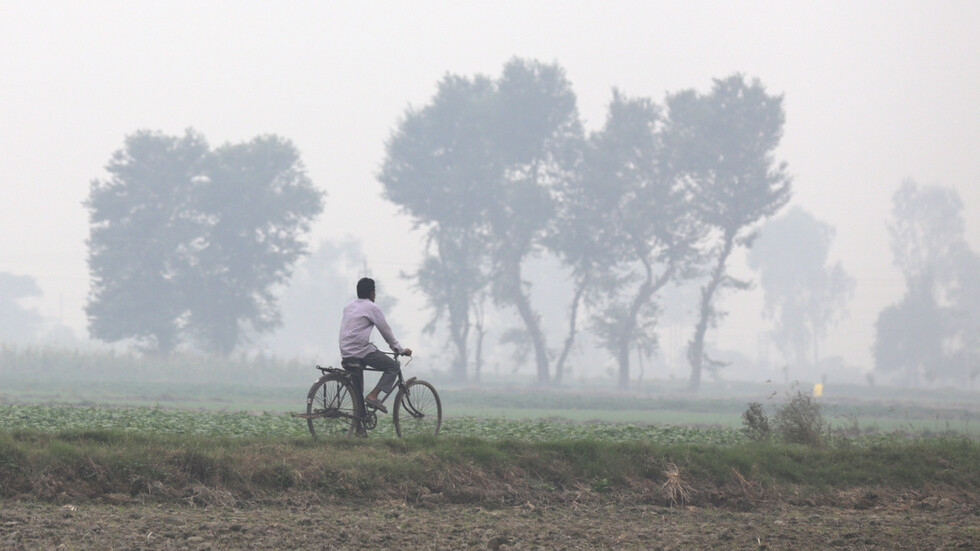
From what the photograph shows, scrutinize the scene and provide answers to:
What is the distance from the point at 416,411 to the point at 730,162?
213 ft

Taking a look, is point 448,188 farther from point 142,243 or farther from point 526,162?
point 142,243

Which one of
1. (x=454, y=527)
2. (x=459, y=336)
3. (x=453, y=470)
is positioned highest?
(x=459, y=336)

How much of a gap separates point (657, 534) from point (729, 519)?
2.09m

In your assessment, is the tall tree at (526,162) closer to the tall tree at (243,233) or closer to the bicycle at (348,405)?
the tall tree at (243,233)

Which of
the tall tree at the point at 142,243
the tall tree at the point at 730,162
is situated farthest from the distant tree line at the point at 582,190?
the tall tree at the point at 142,243

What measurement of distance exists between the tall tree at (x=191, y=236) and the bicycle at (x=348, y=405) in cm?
6656

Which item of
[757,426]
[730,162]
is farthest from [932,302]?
[757,426]

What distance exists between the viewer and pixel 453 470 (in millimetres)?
14352

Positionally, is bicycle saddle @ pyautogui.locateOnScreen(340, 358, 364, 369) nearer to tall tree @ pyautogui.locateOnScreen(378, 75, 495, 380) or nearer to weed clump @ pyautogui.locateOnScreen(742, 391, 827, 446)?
weed clump @ pyautogui.locateOnScreen(742, 391, 827, 446)

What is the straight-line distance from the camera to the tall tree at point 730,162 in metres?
77.8

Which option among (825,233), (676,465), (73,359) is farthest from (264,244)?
(825,233)

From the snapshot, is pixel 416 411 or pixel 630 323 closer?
pixel 416 411

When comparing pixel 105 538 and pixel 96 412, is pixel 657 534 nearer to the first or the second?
pixel 105 538

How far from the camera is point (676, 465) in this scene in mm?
15672
